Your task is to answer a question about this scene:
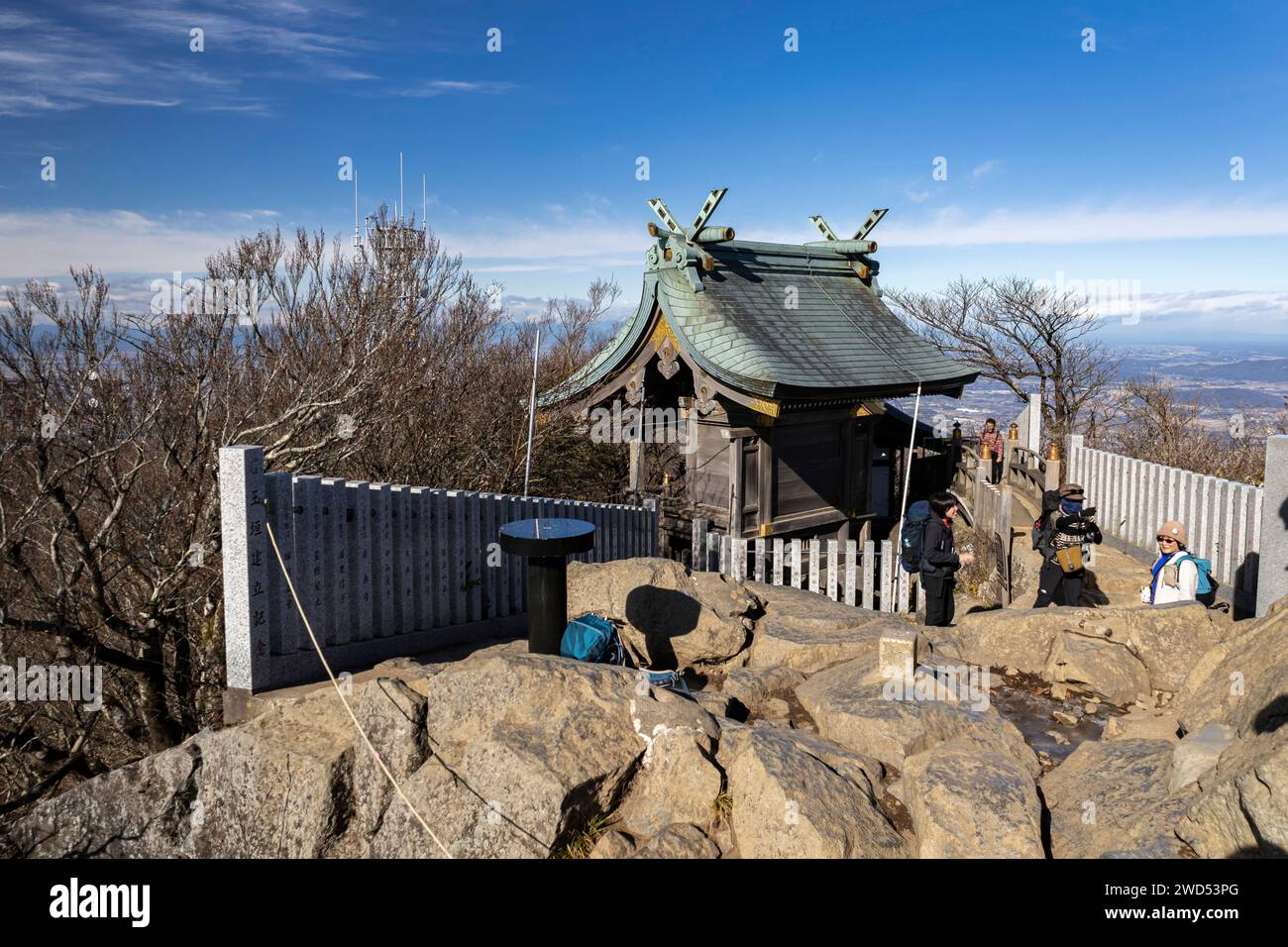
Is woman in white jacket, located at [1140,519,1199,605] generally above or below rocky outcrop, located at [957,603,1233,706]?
above

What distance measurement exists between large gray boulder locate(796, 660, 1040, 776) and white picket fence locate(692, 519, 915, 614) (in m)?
5.11

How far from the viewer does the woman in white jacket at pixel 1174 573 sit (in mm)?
7664

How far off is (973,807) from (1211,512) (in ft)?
25.7

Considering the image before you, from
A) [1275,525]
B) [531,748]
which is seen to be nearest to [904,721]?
[531,748]

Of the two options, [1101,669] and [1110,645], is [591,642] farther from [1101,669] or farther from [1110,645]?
[1110,645]

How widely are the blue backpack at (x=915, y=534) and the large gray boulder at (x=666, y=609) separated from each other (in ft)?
6.76

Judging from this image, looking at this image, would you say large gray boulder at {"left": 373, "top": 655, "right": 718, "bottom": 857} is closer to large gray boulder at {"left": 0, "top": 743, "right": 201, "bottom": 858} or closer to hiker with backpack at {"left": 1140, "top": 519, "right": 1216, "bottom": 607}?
large gray boulder at {"left": 0, "top": 743, "right": 201, "bottom": 858}

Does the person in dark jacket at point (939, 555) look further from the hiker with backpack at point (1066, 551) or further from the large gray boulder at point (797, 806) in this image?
the large gray boulder at point (797, 806)

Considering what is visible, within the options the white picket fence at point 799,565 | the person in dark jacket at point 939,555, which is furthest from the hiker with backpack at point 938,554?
the white picket fence at point 799,565

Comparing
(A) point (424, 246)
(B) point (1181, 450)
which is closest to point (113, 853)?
(A) point (424, 246)

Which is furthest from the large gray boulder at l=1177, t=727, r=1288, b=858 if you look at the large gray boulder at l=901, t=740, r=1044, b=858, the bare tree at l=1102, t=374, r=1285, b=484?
the bare tree at l=1102, t=374, r=1285, b=484

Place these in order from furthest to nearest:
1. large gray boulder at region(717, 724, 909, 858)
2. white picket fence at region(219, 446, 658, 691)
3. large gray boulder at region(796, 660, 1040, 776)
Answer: white picket fence at region(219, 446, 658, 691) → large gray boulder at region(796, 660, 1040, 776) → large gray boulder at region(717, 724, 909, 858)

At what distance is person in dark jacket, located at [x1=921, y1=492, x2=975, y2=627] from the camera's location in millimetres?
9008

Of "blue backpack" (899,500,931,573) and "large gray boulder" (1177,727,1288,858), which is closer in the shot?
"large gray boulder" (1177,727,1288,858)
